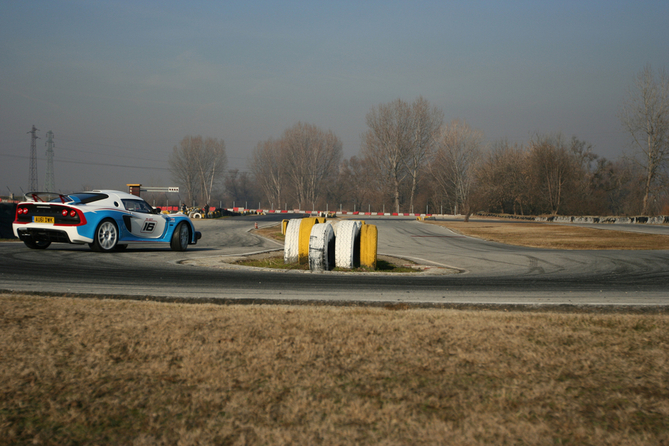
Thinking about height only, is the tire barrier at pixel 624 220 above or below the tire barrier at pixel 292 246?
above

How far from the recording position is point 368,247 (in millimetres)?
11078

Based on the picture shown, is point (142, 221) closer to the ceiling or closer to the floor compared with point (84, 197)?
closer to the floor

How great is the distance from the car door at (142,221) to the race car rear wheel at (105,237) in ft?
1.13

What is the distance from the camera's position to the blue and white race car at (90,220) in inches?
416

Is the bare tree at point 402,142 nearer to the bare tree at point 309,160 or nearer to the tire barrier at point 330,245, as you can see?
the bare tree at point 309,160

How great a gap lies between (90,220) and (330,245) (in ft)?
18.1

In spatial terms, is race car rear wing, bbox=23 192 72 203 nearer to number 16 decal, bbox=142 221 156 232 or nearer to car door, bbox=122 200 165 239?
car door, bbox=122 200 165 239

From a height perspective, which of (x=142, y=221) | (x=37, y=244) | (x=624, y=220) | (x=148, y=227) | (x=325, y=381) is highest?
(x=624, y=220)

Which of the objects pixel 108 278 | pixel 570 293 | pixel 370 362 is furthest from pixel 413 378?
pixel 108 278

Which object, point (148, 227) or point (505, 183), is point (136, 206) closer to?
point (148, 227)

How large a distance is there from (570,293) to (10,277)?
29.9 ft

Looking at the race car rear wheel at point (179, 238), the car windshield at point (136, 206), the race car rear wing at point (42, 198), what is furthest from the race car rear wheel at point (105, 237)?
the race car rear wheel at point (179, 238)

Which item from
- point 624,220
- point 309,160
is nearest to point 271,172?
point 309,160

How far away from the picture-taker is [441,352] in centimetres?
367
